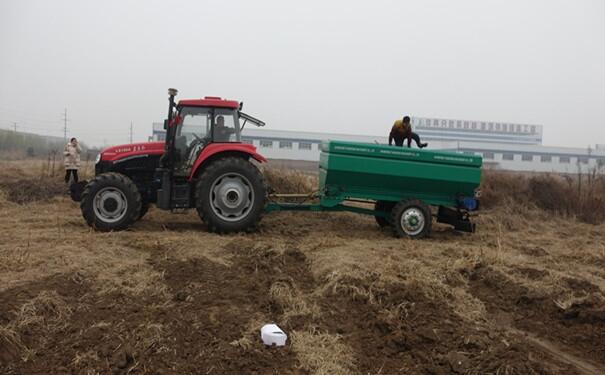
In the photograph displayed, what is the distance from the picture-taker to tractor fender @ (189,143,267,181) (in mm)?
8047

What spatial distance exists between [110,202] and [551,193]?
10.7 meters

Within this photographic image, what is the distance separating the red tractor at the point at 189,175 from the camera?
789 cm

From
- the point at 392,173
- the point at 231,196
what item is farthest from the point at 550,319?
the point at 231,196

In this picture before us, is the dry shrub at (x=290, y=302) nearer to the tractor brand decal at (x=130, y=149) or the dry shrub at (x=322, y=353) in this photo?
the dry shrub at (x=322, y=353)

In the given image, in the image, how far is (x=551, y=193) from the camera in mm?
13008

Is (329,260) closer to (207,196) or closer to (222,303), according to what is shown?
(222,303)

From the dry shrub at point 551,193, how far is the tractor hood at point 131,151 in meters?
8.22

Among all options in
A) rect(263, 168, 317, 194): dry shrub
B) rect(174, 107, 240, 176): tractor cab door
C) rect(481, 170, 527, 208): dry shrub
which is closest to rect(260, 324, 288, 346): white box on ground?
rect(174, 107, 240, 176): tractor cab door

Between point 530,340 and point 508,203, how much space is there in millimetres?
8554

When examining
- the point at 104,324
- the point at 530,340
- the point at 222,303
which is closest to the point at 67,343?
the point at 104,324

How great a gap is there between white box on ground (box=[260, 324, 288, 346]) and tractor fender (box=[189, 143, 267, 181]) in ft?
14.5

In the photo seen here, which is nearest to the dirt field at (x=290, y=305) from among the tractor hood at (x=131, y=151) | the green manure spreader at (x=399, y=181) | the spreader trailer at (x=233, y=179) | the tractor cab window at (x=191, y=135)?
the spreader trailer at (x=233, y=179)

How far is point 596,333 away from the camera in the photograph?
179 inches

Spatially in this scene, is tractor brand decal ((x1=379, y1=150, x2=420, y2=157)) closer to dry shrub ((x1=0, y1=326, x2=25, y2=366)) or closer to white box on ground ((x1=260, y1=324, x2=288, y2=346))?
white box on ground ((x1=260, y1=324, x2=288, y2=346))
